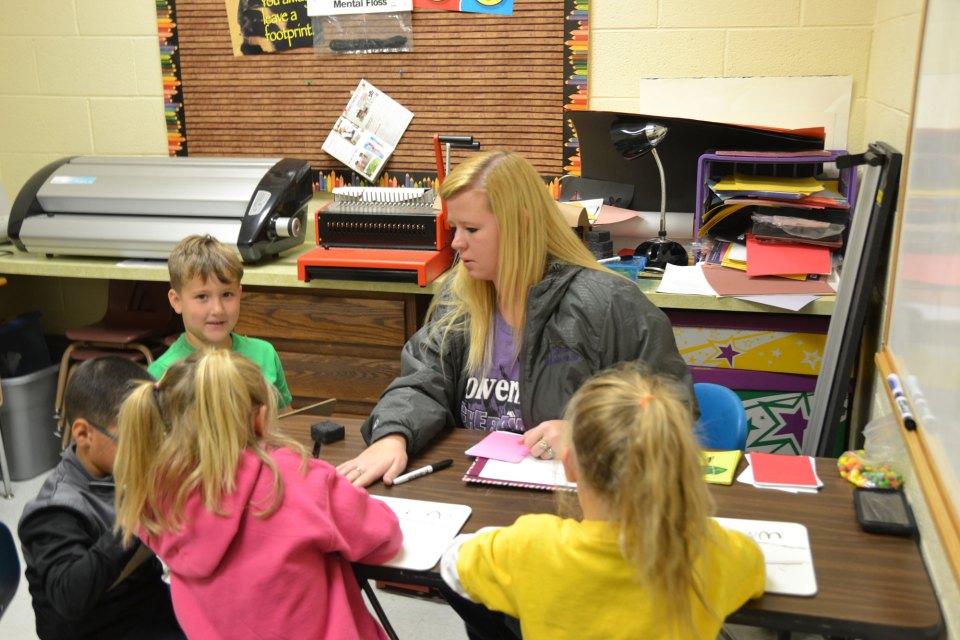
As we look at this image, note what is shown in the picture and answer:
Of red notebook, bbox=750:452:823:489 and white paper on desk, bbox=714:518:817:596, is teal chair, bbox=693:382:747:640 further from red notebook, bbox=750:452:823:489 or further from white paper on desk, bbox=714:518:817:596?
white paper on desk, bbox=714:518:817:596

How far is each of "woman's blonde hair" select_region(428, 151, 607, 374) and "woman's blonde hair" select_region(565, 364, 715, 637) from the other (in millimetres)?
724

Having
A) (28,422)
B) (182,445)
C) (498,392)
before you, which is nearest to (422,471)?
(498,392)

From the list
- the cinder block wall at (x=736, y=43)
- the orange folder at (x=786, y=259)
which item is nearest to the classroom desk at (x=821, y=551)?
the orange folder at (x=786, y=259)

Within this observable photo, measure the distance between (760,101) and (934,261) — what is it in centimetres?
152

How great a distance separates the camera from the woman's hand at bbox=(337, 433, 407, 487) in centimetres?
148

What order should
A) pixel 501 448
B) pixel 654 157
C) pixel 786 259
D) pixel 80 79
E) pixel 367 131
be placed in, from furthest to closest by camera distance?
pixel 80 79
pixel 367 131
pixel 654 157
pixel 786 259
pixel 501 448

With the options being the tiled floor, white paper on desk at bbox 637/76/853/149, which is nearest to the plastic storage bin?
the tiled floor

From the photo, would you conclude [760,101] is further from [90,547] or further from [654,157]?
[90,547]

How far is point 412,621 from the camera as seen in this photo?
2207mm

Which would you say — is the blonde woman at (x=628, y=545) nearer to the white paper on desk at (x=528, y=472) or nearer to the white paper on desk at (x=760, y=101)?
the white paper on desk at (x=528, y=472)

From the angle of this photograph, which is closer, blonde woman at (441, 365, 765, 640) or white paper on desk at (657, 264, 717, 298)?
blonde woman at (441, 365, 765, 640)

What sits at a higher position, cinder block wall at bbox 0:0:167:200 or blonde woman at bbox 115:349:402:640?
cinder block wall at bbox 0:0:167:200

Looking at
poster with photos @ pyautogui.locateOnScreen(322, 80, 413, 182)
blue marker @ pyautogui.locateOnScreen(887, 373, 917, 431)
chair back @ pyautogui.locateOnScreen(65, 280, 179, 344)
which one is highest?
poster with photos @ pyautogui.locateOnScreen(322, 80, 413, 182)

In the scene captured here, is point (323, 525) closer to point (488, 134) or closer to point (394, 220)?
point (394, 220)
